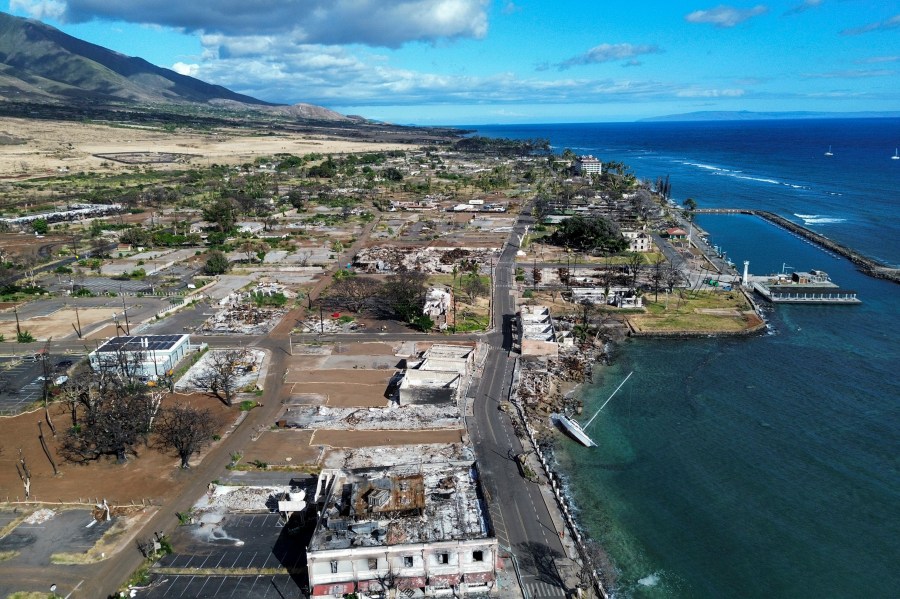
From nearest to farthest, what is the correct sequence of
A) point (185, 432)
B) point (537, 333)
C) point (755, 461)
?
point (185, 432), point (755, 461), point (537, 333)

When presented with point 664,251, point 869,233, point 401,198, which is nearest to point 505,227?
point 664,251

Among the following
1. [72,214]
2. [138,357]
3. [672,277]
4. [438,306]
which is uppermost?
[72,214]

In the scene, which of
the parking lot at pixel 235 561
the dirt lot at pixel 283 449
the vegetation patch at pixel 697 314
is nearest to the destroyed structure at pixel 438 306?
the vegetation patch at pixel 697 314

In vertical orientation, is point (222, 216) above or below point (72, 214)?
above

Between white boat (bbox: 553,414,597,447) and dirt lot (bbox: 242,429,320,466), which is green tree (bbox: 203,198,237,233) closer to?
dirt lot (bbox: 242,429,320,466)

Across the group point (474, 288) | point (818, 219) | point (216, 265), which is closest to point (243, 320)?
point (216, 265)

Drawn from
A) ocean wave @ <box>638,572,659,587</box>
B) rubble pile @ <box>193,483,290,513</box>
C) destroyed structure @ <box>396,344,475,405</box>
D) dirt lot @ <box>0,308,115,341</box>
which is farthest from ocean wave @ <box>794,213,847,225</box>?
dirt lot @ <box>0,308,115,341</box>

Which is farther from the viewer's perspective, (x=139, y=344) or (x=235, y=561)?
(x=139, y=344)

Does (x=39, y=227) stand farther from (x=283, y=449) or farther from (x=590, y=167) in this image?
(x=590, y=167)
